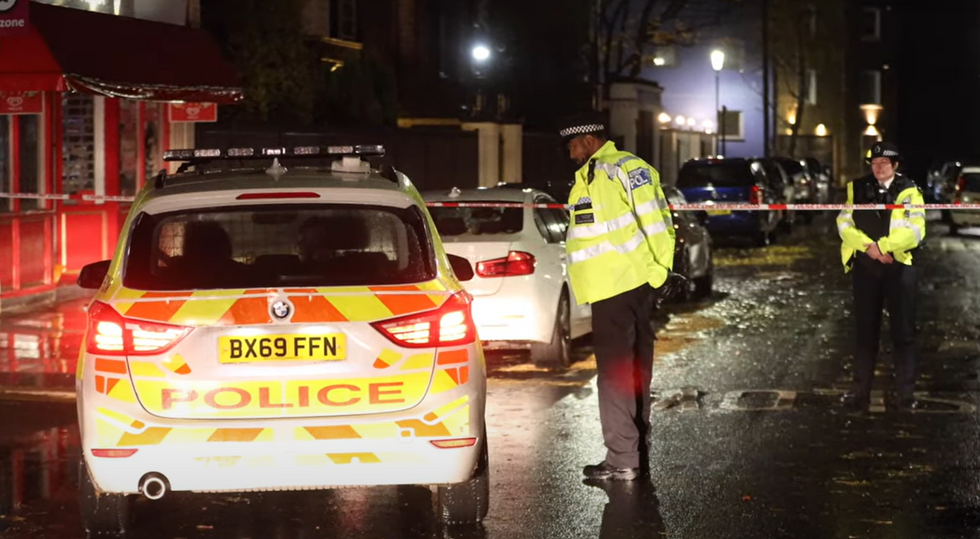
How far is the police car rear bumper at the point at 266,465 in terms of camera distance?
21.1 feet

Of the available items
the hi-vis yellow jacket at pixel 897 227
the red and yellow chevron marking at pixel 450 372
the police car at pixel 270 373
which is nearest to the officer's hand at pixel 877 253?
the hi-vis yellow jacket at pixel 897 227

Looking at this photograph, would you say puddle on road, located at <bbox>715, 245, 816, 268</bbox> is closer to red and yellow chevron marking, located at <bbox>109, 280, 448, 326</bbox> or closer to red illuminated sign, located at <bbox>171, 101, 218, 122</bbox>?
red illuminated sign, located at <bbox>171, 101, 218, 122</bbox>

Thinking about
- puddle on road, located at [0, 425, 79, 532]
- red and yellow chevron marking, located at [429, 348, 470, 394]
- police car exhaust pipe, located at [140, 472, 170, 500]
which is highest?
red and yellow chevron marking, located at [429, 348, 470, 394]

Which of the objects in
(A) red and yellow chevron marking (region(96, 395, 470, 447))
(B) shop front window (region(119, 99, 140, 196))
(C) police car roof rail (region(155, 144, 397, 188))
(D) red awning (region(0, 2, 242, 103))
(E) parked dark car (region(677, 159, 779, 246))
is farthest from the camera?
(E) parked dark car (region(677, 159, 779, 246))

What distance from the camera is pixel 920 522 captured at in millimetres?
7402

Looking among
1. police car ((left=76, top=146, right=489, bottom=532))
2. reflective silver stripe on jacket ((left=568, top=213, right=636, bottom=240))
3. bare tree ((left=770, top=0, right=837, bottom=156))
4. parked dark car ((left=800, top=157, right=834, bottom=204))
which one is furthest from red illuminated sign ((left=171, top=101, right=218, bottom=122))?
bare tree ((left=770, top=0, right=837, bottom=156))

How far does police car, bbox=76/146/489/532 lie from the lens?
6.44 m

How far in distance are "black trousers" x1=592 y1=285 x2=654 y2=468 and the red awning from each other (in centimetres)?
898

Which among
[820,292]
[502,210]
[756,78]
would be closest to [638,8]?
[756,78]

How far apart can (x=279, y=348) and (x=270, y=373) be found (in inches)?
4.0

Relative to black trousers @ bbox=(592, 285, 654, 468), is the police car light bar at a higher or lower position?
higher

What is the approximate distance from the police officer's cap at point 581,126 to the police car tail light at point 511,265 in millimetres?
3986

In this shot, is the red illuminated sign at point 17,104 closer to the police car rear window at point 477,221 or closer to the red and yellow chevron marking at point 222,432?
the police car rear window at point 477,221

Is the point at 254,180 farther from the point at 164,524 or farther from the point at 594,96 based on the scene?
the point at 594,96
